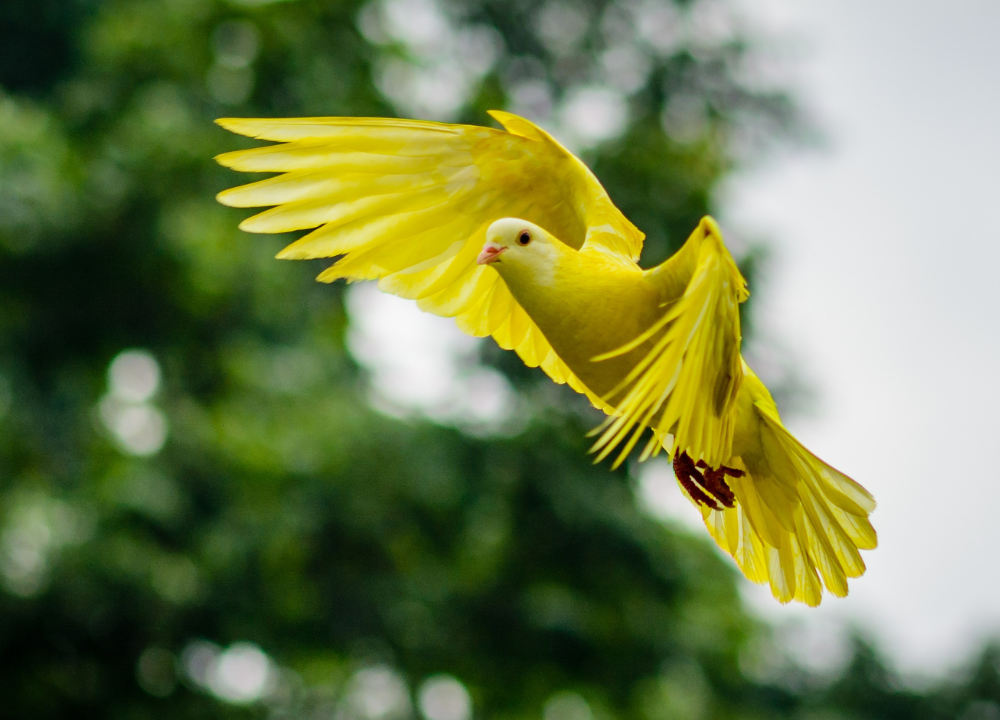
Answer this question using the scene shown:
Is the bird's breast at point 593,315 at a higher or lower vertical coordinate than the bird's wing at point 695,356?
higher

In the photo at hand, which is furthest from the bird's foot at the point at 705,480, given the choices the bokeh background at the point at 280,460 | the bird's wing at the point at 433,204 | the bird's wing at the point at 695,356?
the bokeh background at the point at 280,460

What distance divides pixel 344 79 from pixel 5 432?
5.12 meters

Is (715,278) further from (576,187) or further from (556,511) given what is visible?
(556,511)

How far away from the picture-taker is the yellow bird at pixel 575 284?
1337 millimetres

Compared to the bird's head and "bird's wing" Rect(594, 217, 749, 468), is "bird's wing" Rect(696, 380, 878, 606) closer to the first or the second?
"bird's wing" Rect(594, 217, 749, 468)

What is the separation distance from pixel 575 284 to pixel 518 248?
105mm

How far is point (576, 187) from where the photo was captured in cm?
181

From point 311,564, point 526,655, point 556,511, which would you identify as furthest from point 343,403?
point 526,655

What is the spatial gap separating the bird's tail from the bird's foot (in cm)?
2

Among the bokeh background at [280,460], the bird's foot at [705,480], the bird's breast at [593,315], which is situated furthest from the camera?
the bokeh background at [280,460]

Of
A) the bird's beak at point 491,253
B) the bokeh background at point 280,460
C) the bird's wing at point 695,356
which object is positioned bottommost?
the bird's wing at point 695,356

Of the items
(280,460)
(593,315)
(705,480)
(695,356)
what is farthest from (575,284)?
(280,460)

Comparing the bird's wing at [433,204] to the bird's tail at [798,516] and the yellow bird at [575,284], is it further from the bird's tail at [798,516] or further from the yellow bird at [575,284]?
the bird's tail at [798,516]

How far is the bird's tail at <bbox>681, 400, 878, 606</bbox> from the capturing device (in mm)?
1619
